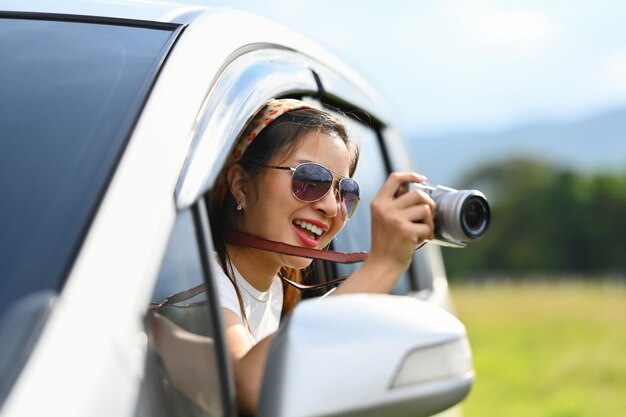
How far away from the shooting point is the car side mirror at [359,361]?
1.63 metres

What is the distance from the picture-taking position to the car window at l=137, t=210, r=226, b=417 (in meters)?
1.72

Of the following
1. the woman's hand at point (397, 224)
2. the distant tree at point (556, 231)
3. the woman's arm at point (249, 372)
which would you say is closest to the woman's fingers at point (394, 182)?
the woman's hand at point (397, 224)

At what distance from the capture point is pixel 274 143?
263cm

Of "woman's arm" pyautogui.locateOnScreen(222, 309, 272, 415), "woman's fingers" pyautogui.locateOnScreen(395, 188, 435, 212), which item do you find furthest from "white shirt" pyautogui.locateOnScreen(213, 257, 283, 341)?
"woman's fingers" pyautogui.locateOnScreen(395, 188, 435, 212)

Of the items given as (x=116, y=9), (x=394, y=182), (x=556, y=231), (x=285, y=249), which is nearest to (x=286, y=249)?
(x=285, y=249)

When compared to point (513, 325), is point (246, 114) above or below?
above

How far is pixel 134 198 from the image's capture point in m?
1.71

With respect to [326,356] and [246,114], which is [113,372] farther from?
[246,114]

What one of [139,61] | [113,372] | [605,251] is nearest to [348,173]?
[139,61]

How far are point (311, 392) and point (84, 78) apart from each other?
738 mm

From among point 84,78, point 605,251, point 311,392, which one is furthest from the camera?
point 605,251

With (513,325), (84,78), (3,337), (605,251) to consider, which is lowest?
(605,251)

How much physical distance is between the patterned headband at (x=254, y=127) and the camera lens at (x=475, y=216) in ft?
1.93

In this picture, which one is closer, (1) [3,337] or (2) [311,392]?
(1) [3,337]
